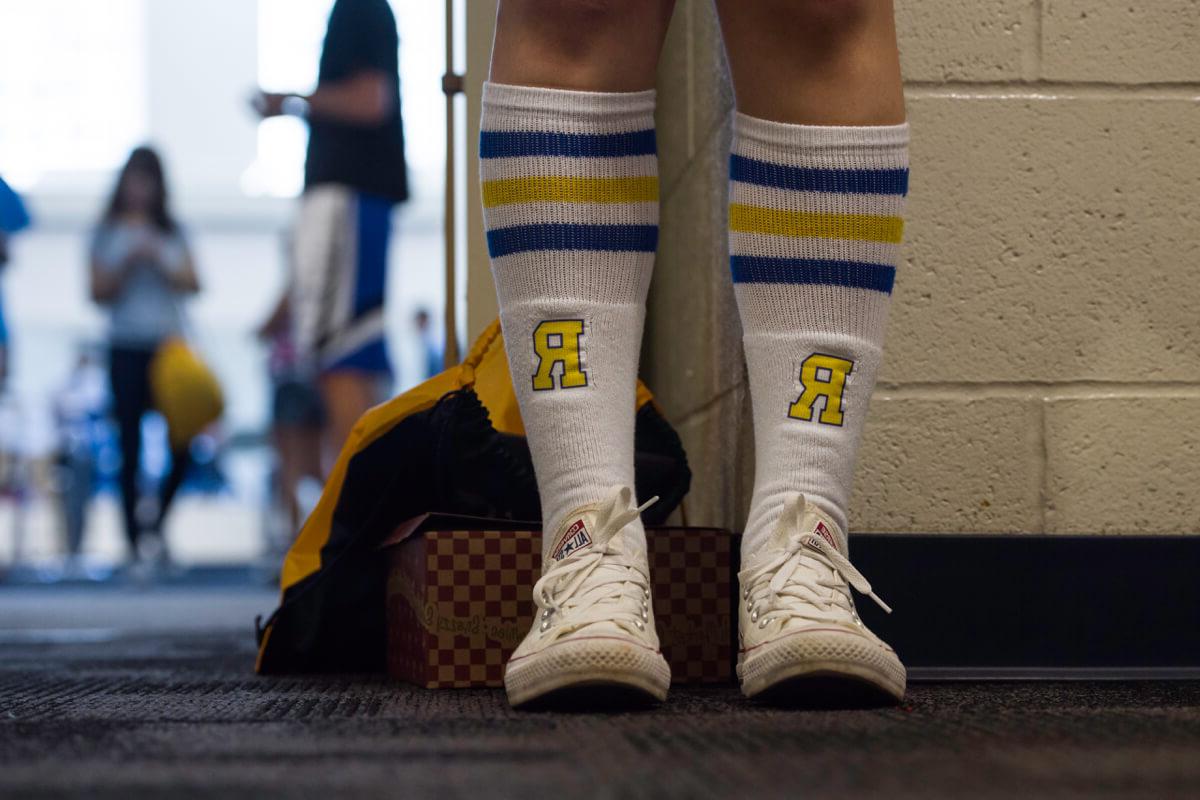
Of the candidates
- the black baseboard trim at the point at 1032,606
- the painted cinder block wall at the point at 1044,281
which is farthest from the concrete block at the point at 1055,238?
the black baseboard trim at the point at 1032,606

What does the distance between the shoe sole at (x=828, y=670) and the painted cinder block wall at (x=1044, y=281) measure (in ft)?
1.23

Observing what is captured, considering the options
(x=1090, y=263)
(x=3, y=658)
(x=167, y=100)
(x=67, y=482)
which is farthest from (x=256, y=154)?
(x=1090, y=263)

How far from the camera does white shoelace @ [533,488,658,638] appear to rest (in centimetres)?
101

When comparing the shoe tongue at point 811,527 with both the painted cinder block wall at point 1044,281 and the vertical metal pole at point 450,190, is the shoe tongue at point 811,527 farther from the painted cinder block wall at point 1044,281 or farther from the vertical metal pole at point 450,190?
the vertical metal pole at point 450,190

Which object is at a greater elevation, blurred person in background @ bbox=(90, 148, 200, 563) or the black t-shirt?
the black t-shirt

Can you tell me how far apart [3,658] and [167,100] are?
8.75m

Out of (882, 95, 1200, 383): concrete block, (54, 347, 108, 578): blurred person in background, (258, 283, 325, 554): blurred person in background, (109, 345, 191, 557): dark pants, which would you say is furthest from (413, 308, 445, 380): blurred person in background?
(882, 95, 1200, 383): concrete block

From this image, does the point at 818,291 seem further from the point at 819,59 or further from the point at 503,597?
the point at 503,597

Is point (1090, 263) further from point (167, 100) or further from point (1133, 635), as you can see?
point (167, 100)

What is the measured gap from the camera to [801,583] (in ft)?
3.50

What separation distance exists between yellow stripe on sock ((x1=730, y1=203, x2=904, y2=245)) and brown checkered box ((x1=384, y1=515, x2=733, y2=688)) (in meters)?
0.29

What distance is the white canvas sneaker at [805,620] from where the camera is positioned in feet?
3.27

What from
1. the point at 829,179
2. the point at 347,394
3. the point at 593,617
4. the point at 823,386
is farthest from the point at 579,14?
the point at 347,394

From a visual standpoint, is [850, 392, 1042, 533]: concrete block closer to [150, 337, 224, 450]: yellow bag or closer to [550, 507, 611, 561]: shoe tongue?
[550, 507, 611, 561]: shoe tongue
